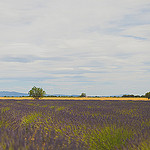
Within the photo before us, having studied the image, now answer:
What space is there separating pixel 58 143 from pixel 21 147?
66cm

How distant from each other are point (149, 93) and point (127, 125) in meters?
32.5

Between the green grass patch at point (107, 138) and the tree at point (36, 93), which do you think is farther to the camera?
the tree at point (36, 93)

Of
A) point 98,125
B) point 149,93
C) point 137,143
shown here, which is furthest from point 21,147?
point 149,93

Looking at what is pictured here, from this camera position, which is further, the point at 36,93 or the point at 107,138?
the point at 36,93

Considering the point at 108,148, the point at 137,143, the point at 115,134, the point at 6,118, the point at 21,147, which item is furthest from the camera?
the point at 6,118

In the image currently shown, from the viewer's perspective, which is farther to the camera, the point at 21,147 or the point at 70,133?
the point at 70,133

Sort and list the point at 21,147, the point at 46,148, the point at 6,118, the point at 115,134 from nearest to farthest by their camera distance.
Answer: the point at 21,147
the point at 46,148
the point at 115,134
the point at 6,118

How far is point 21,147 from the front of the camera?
259 cm

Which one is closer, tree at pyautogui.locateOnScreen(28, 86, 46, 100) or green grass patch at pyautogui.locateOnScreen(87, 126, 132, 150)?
green grass patch at pyautogui.locateOnScreen(87, 126, 132, 150)

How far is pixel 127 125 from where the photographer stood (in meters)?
5.14

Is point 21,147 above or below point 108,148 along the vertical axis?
above

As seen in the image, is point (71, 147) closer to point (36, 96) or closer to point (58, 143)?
point (58, 143)

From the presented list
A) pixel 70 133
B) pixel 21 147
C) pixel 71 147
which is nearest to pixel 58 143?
pixel 71 147

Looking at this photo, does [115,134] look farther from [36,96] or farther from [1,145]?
[36,96]
